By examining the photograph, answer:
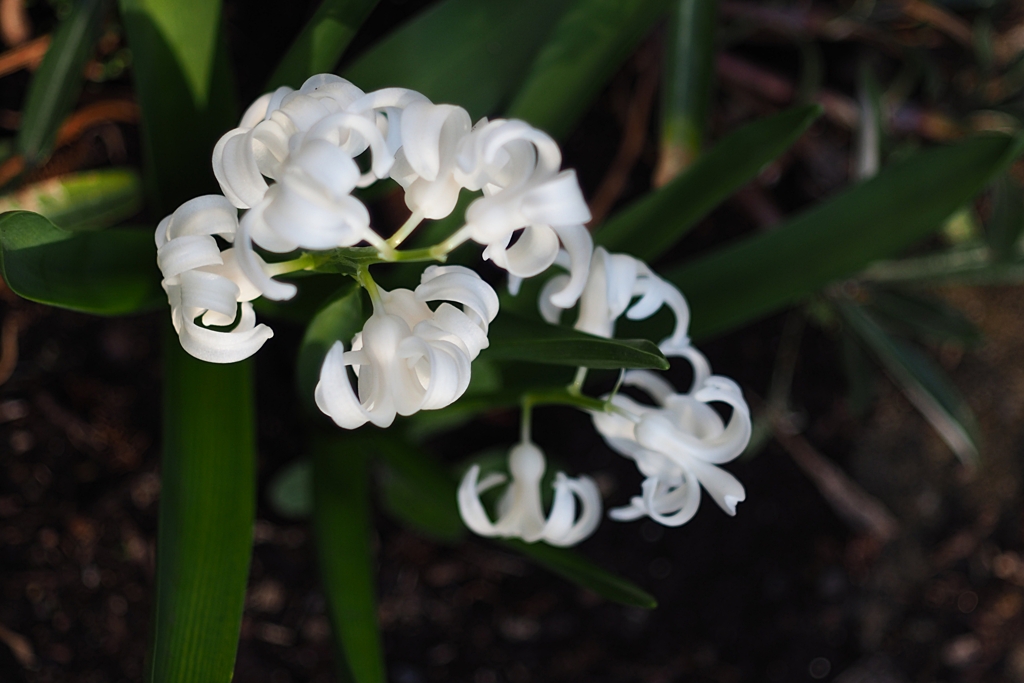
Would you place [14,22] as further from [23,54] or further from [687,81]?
[687,81]

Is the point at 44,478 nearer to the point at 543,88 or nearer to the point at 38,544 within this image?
the point at 38,544

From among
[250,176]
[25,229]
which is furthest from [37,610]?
[250,176]

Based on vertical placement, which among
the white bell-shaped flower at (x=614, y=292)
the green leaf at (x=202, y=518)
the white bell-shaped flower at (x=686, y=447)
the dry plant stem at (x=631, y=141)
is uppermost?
the white bell-shaped flower at (x=614, y=292)

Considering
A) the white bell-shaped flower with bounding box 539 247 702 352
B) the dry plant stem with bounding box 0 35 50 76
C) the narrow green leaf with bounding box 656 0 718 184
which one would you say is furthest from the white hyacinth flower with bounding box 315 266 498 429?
the dry plant stem with bounding box 0 35 50 76

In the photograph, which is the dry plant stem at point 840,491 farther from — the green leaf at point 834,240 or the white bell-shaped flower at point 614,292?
the white bell-shaped flower at point 614,292

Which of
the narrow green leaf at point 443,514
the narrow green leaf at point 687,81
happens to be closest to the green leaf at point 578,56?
the narrow green leaf at point 687,81

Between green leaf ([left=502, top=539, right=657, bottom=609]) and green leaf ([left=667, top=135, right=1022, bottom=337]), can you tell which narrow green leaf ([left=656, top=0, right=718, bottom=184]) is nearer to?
green leaf ([left=667, top=135, right=1022, bottom=337])

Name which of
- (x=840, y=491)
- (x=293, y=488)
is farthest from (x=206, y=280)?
(x=840, y=491)
